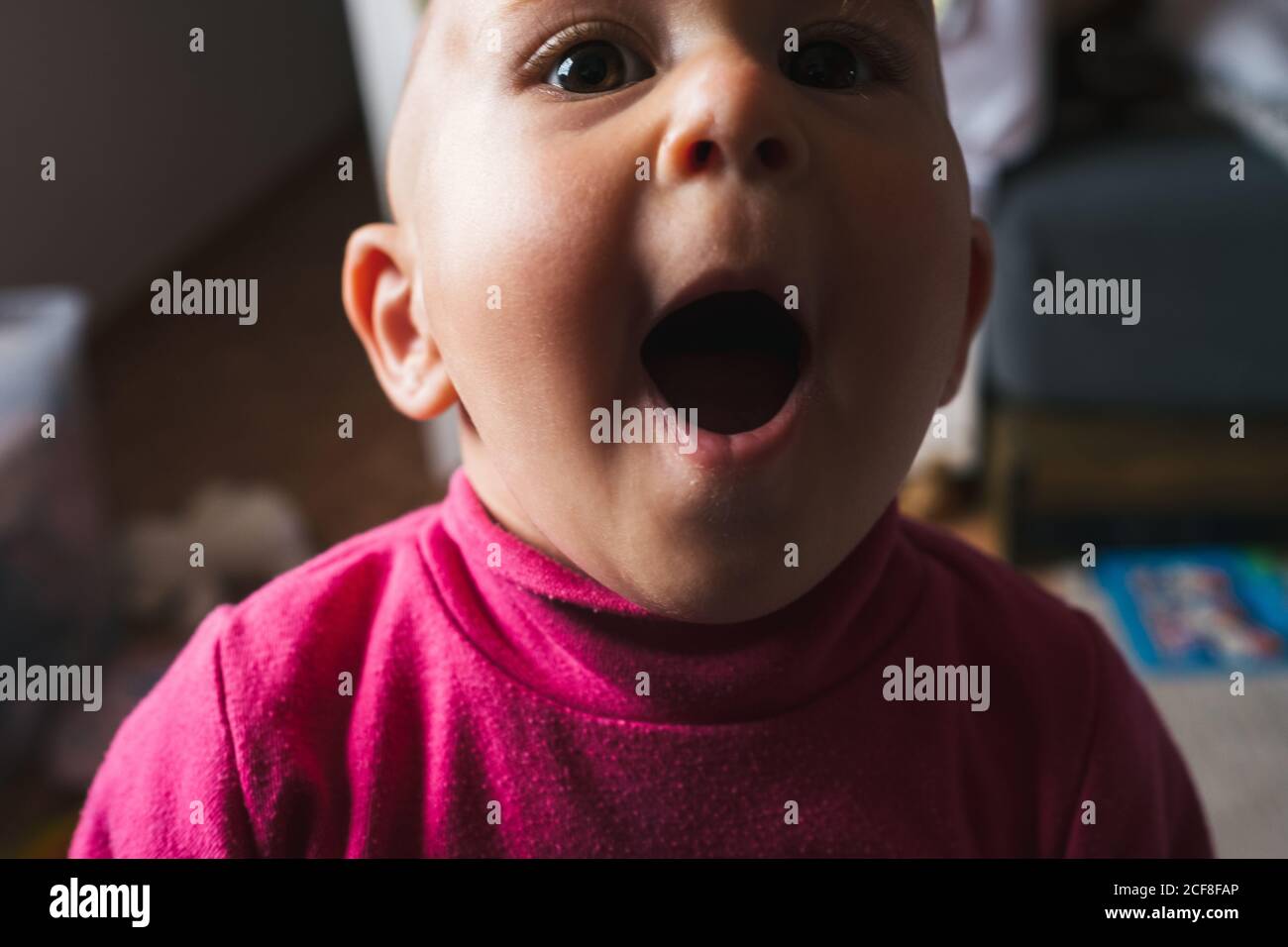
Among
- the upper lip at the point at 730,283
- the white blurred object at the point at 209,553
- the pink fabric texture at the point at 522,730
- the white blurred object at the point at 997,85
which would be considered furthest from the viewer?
the white blurred object at the point at 209,553

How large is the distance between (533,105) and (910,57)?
5.2 inches

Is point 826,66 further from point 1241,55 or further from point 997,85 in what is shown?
point 1241,55

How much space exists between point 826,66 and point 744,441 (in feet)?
0.45

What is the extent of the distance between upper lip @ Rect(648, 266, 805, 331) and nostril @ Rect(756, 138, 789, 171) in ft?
0.11

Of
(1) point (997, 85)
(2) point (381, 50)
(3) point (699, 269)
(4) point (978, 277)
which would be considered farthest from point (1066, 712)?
(2) point (381, 50)

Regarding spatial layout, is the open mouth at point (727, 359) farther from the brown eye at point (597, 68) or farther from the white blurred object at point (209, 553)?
the white blurred object at point (209, 553)

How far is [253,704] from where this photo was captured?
477mm

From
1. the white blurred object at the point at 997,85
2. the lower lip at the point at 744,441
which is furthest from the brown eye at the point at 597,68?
the white blurred object at the point at 997,85

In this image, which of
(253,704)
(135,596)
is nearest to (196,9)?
(135,596)

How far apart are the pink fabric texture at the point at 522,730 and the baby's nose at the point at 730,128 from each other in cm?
17

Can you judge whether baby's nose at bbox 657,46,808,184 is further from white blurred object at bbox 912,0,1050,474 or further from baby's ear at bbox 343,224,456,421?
white blurred object at bbox 912,0,1050,474

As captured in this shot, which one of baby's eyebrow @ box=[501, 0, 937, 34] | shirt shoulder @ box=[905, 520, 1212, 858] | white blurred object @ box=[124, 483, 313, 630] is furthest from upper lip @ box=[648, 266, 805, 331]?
white blurred object @ box=[124, 483, 313, 630]

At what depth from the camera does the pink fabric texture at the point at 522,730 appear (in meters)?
0.48

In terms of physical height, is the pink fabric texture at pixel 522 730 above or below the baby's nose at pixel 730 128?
below
